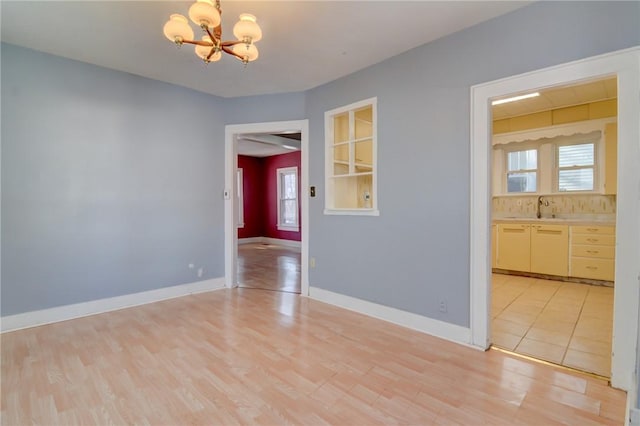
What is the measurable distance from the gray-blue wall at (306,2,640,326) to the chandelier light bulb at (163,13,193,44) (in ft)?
6.40

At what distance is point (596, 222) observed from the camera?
14.0ft

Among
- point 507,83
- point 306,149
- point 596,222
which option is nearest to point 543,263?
point 596,222

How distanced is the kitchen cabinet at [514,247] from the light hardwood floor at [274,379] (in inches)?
122

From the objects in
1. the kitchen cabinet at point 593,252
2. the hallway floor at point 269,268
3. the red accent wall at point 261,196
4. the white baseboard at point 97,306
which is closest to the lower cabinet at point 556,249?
the kitchen cabinet at point 593,252

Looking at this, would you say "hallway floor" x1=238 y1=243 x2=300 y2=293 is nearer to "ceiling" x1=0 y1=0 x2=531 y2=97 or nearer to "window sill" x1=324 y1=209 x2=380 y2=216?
"window sill" x1=324 y1=209 x2=380 y2=216

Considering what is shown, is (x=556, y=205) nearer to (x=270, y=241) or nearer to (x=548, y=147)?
(x=548, y=147)

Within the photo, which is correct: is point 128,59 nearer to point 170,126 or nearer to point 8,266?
point 170,126

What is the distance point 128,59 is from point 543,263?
245 inches

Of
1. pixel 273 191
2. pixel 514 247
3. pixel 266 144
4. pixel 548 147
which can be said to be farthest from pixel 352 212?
pixel 273 191

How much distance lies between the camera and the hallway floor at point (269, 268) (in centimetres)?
447

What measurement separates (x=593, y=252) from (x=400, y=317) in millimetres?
3378

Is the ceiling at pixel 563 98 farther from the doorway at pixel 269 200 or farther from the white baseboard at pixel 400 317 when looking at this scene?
the doorway at pixel 269 200

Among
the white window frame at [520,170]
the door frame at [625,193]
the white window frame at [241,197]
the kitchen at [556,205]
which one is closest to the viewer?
the door frame at [625,193]

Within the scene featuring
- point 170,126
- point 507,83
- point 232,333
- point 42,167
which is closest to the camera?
point 507,83
